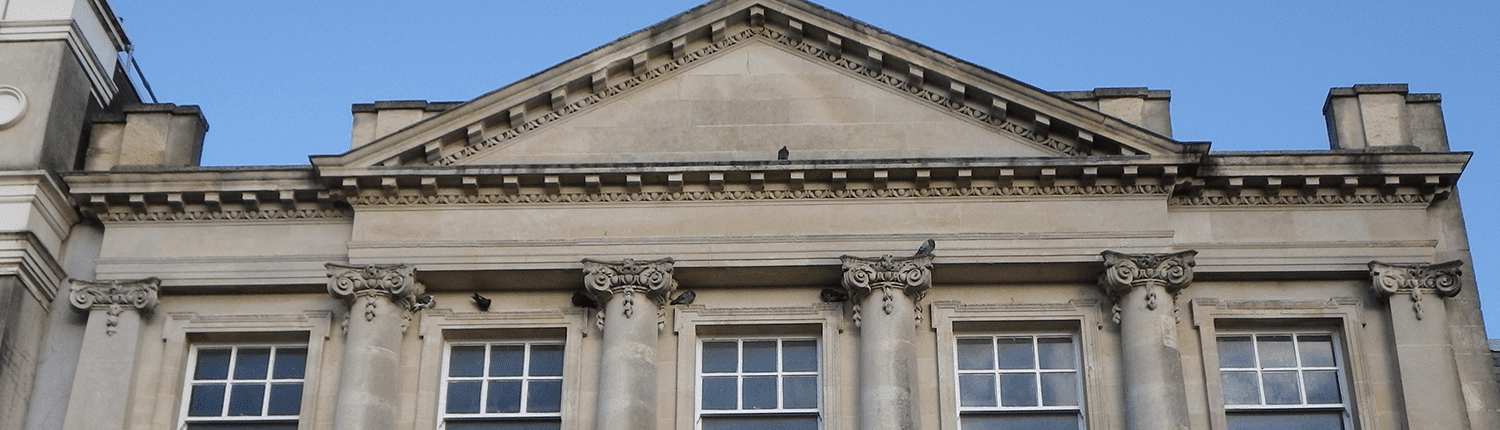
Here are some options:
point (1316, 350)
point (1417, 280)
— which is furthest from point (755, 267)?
point (1417, 280)

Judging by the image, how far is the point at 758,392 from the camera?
2223 centimetres

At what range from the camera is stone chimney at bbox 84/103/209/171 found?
942 inches

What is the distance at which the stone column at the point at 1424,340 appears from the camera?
833 inches

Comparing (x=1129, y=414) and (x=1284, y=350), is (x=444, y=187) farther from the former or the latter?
(x=1284, y=350)

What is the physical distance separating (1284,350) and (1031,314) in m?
2.76

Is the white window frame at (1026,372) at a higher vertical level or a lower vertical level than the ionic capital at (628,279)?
lower

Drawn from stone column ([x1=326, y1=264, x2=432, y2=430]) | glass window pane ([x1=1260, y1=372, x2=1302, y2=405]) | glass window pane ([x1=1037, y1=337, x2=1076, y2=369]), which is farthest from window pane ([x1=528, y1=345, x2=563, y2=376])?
glass window pane ([x1=1260, y1=372, x2=1302, y2=405])

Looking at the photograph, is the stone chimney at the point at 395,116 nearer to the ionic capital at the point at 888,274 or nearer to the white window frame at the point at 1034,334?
the ionic capital at the point at 888,274

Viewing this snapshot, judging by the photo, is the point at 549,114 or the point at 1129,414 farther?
the point at 549,114

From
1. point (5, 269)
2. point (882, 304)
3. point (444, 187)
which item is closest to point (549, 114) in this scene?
point (444, 187)

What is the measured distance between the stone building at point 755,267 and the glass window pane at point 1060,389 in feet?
0.11

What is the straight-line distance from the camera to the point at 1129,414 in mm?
21250

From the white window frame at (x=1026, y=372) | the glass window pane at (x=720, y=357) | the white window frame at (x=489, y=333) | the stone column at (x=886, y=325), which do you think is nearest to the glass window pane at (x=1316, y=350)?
the white window frame at (x=1026, y=372)

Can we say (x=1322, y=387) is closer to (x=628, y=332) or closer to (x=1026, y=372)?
(x=1026, y=372)
